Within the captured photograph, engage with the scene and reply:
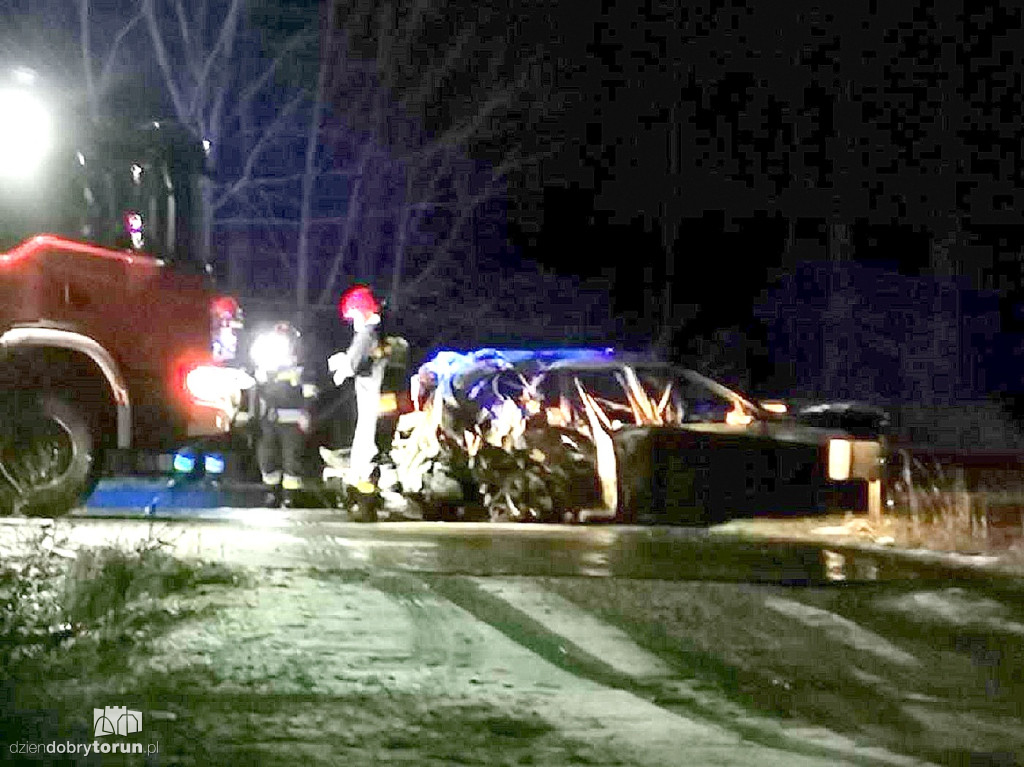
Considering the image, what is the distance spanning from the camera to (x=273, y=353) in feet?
52.8

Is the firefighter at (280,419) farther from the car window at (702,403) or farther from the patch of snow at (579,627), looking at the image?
the patch of snow at (579,627)

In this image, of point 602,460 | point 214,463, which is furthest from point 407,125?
point 602,460

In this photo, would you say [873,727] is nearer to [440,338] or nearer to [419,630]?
[419,630]

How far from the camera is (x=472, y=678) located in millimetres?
8023

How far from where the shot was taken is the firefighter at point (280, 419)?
15852mm

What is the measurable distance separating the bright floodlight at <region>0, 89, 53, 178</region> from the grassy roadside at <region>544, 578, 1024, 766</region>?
4834mm

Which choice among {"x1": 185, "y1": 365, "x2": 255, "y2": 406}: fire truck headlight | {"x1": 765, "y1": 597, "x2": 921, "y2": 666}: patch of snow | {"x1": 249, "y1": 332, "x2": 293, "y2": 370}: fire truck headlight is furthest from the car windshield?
{"x1": 765, "y1": 597, "x2": 921, "y2": 666}: patch of snow

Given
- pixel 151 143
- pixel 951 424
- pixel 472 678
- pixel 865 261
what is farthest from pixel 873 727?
pixel 865 261

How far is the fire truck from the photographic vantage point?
12.3 metres

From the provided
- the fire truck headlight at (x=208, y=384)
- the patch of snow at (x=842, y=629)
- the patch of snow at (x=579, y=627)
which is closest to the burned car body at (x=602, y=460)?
the fire truck headlight at (x=208, y=384)

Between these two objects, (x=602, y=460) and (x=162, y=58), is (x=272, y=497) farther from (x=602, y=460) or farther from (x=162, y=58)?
(x=162, y=58)

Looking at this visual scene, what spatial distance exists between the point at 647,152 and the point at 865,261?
4427 mm

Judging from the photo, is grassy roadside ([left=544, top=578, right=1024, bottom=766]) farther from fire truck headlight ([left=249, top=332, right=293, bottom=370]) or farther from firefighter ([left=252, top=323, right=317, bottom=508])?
fire truck headlight ([left=249, top=332, right=293, bottom=370])

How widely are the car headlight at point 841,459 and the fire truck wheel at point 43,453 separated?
5.89m
